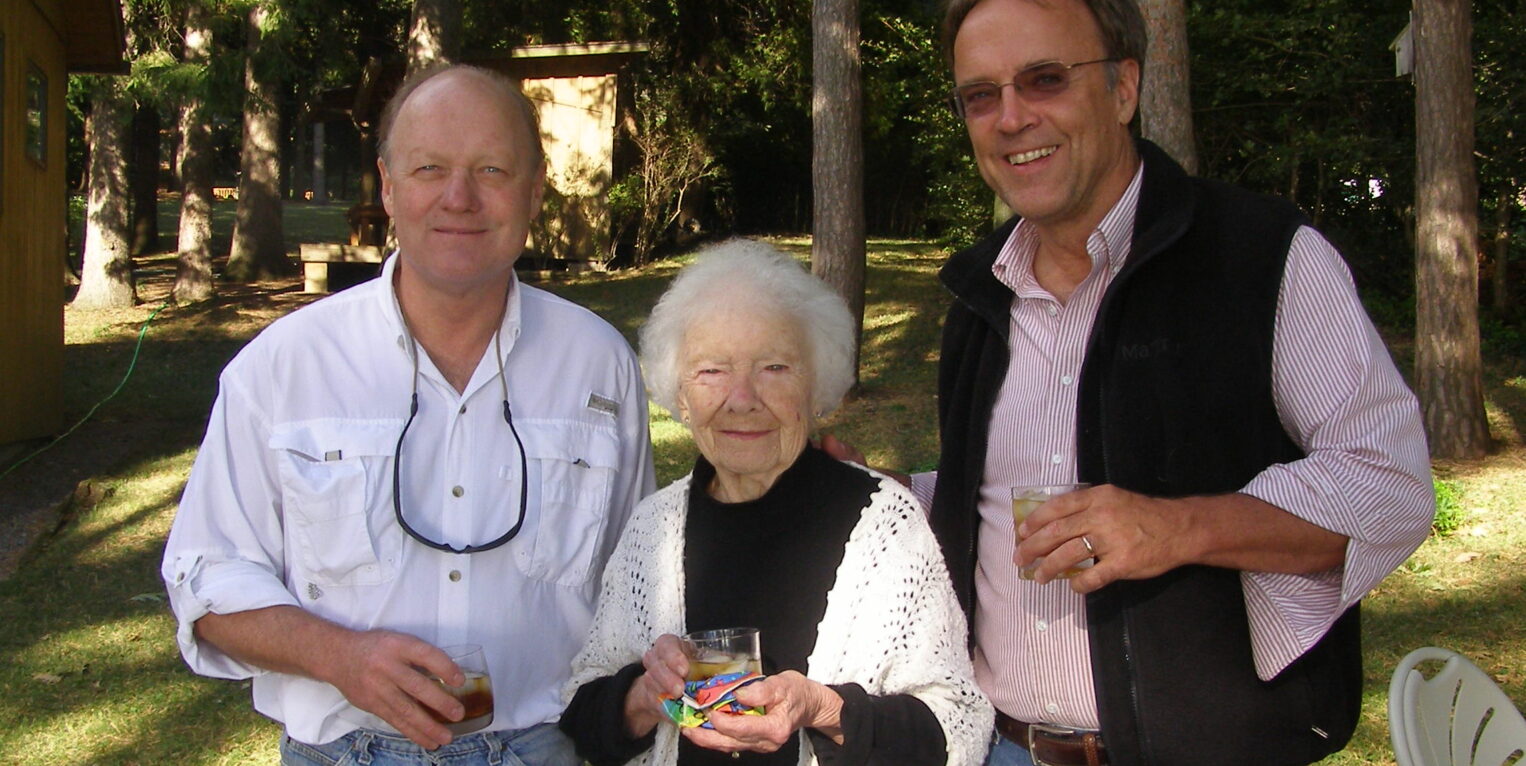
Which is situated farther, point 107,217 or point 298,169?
point 298,169

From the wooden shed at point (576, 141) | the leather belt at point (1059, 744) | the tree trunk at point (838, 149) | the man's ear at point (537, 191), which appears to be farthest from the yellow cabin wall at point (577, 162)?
the leather belt at point (1059, 744)

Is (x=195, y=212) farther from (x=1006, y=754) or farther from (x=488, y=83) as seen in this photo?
(x=1006, y=754)

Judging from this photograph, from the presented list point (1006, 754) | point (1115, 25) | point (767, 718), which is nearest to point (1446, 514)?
point (1006, 754)

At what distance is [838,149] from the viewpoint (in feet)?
36.3

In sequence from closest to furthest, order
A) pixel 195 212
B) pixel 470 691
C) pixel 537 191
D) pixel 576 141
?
pixel 470 691
pixel 537 191
pixel 195 212
pixel 576 141

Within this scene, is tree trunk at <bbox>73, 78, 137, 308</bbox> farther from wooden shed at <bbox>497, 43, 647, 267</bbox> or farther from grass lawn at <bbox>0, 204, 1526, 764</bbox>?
wooden shed at <bbox>497, 43, 647, 267</bbox>

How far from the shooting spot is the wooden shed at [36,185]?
10.6 metres

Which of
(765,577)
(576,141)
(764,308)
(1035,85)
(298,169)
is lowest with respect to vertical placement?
(765,577)

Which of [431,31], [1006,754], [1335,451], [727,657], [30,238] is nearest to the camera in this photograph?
[1335,451]

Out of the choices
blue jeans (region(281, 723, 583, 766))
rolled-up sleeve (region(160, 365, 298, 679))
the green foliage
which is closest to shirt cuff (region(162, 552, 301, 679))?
rolled-up sleeve (region(160, 365, 298, 679))

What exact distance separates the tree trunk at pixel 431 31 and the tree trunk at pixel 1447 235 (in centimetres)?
1189

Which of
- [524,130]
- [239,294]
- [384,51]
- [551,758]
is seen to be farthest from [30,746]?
[384,51]

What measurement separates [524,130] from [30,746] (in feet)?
14.4

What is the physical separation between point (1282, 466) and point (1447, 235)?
316 inches
